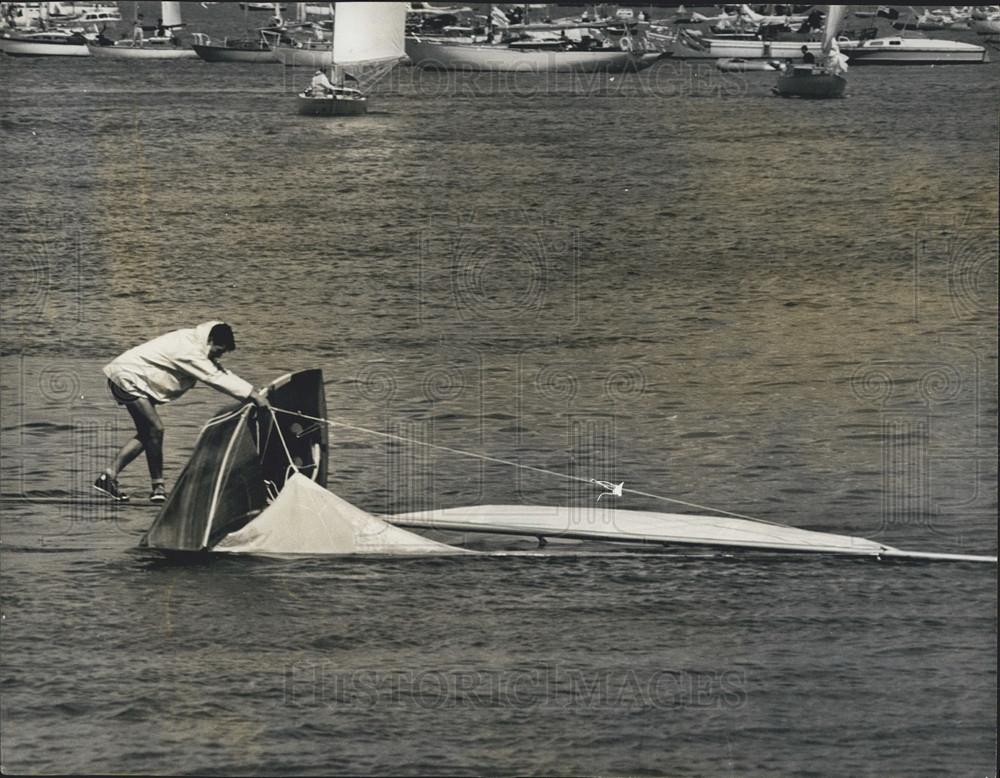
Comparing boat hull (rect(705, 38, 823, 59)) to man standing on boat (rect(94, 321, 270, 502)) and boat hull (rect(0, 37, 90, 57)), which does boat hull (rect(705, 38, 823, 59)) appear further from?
man standing on boat (rect(94, 321, 270, 502))

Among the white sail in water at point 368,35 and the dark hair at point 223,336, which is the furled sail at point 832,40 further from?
the dark hair at point 223,336

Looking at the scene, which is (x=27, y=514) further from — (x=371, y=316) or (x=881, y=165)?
(x=881, y=165)

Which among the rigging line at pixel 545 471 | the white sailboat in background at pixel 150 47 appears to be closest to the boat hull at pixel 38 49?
the white sailboat in background at pixel 150 47

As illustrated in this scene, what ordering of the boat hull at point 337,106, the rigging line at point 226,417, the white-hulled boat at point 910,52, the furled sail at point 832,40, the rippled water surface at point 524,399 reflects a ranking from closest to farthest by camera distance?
the rippled water surface at point 524,399 → the rigging line at point 226,417 → the white-hulled boat at point 910,52 → the furled sail at point 832,40 → the boat hull at point 337,106

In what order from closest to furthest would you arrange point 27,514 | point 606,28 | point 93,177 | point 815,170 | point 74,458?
point 27,514, point 74,458, point 606,28, point 93,177, point 815,170

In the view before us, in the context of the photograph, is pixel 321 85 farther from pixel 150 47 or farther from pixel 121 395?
pixel 121 395

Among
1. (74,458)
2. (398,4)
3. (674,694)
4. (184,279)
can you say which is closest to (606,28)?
(398,4)

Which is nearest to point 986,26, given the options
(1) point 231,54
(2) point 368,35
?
(2) point 368,35
